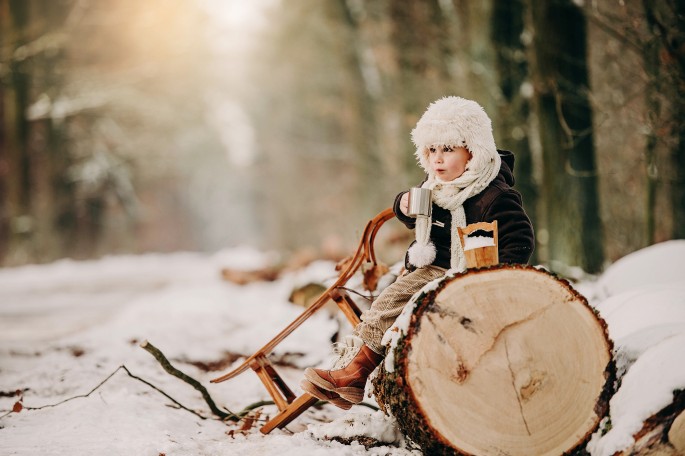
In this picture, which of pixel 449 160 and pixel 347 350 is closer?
pixel 449 160

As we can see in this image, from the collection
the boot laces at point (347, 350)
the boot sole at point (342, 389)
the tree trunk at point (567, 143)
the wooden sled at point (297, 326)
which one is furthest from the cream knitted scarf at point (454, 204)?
the tree trunk at point (567, 143)

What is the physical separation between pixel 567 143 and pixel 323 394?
404cm

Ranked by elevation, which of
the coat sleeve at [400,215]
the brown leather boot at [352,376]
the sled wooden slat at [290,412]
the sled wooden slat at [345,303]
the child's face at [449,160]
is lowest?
the sled wooden slat at [290,412]

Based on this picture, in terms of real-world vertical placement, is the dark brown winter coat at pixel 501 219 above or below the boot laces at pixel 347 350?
above

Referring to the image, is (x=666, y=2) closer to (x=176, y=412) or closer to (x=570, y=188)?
(x=570, y=188)

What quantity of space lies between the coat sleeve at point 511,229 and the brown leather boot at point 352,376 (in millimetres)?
726

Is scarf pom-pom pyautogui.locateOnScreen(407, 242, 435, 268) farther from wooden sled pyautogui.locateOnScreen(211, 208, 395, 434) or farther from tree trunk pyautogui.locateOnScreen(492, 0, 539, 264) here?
tree trunk pyautogui.locateOnScreen(492, 0, 539, 264)

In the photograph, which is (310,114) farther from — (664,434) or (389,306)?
(664,434)

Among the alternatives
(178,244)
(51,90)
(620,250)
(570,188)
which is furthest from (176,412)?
(178,244)

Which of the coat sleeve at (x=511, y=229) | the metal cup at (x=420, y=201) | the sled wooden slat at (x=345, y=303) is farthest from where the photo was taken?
the sled wooden slat at (x=345, y=303)

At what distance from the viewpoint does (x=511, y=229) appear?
2.49 meters

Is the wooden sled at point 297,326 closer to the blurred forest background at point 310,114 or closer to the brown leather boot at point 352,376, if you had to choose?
the brown leather boot at point 352,376

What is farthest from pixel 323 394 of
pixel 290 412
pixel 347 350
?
pixel 290 412

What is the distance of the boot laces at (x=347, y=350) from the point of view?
2703 millimetres
